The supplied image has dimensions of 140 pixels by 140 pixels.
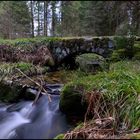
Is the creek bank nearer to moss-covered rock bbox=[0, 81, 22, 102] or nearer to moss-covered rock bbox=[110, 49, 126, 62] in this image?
moss-covered rock bbox=[0, 81, 22, 102]

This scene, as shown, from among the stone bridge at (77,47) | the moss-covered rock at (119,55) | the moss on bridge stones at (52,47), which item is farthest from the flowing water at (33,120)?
the stone bridge at (77,47)

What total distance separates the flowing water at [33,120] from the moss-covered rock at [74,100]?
0.73 ft

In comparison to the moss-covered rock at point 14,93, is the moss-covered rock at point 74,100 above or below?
above

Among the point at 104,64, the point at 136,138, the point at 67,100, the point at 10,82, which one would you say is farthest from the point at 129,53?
the point at 136,138

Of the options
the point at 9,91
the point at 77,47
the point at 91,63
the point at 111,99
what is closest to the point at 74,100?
the point at 111,99

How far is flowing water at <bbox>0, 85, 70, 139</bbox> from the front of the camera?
15.7 ft

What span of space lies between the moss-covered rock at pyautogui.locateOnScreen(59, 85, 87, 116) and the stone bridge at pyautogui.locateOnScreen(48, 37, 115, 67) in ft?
27.3

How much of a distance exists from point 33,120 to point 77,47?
859cm

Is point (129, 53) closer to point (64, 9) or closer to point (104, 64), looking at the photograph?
point (104, 64)

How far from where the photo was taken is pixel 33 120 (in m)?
5.71

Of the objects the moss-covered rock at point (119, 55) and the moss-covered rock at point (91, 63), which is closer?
the moss-covered rock at point (91, 63)

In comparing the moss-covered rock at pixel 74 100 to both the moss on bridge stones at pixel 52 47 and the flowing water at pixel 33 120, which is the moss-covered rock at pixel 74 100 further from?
the moss on bridge stones at pixel 52 47

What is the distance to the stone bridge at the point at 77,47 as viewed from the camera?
1354cm

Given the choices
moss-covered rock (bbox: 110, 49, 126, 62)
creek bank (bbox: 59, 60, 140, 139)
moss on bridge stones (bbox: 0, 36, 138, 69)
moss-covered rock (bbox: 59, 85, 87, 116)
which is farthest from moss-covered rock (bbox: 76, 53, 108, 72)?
moss-covered rock (bbox: 59, 85, 87, 116)
